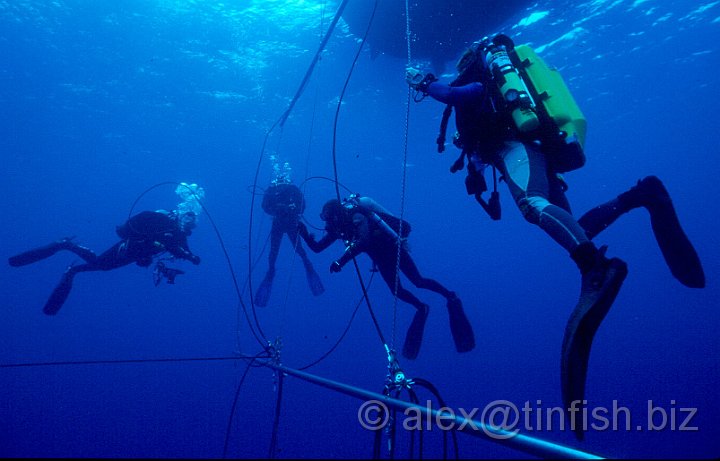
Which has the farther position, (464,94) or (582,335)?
(464,94)

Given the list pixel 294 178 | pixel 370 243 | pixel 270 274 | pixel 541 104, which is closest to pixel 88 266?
pixel 270 274

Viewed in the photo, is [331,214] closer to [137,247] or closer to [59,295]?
[137,247]

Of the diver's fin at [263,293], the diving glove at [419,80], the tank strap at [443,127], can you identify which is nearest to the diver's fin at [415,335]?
the tank strap at [443,127]

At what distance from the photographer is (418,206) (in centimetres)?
5388

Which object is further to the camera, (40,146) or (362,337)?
(362,337)

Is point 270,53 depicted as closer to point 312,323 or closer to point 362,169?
point 362,169

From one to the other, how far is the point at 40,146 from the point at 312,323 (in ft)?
128

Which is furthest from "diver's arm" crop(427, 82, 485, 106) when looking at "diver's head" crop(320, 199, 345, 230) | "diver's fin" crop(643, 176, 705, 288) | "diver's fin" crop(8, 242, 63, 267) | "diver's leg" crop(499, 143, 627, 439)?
"diver's fin" crop(8, 242, 63, 267)

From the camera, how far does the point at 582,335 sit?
215 cm

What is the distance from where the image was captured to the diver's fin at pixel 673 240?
3039 mm

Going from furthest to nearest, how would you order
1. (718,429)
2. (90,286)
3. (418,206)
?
(90,286) → (418,206) → (718,429)

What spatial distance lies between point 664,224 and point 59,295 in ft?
38.7

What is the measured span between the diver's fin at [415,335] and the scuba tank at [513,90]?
438cm

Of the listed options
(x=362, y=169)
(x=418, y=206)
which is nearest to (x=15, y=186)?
(x=362, y=169)
